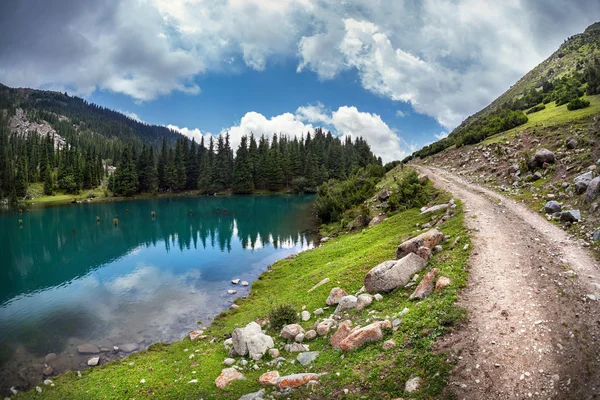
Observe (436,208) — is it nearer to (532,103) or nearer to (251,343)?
(251,343)

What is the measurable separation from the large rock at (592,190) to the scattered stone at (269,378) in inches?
818

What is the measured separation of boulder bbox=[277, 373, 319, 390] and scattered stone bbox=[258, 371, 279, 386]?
0.41m

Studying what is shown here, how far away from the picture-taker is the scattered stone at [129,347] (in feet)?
65.8

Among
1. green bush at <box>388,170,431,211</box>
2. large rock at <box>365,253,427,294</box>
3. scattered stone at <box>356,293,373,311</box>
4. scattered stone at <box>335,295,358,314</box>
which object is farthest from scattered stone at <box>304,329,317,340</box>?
green bush at <box>388,170,431,211</box>

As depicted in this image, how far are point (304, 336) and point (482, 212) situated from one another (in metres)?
17.1

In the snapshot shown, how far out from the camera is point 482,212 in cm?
2384

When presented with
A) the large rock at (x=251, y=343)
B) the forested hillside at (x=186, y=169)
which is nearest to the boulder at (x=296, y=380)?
the large rock at (x=251, y=343)

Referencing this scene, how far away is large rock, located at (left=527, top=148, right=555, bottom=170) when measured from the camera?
29516 millimetres

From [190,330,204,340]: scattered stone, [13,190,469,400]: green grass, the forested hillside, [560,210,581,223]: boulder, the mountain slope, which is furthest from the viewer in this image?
the forested hillside

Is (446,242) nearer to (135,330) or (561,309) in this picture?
(561,309)

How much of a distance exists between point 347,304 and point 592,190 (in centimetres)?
1677

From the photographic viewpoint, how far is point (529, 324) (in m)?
10.3

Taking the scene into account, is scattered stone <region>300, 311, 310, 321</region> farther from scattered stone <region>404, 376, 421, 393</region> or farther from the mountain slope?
the mountain slope

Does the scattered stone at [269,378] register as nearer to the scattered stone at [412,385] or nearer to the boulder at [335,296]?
the scattered stone at [412,385]
